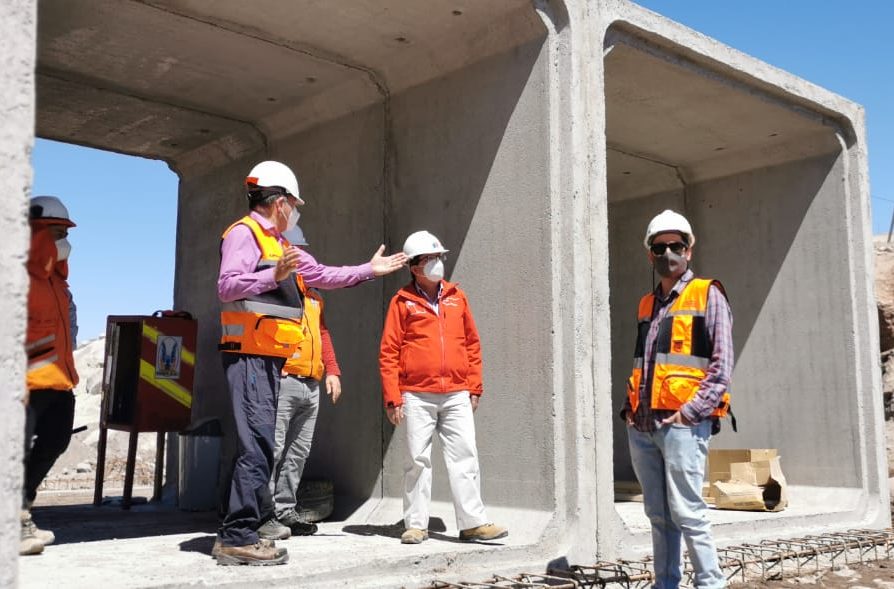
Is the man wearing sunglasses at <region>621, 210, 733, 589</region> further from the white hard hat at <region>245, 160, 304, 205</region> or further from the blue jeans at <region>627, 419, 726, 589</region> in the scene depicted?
the white hard hat at <region>245, 160, 304, 205</region>

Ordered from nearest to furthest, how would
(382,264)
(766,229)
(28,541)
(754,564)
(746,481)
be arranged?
(28,541), (382,264), (754,564), (746,481), (766,229)

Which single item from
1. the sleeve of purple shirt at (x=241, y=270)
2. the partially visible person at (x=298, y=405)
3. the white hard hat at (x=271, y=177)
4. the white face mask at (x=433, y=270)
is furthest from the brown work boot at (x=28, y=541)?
the white face mask at (x=433, y=270)

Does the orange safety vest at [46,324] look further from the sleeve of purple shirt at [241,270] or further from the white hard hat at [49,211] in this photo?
the sleeve of purple shirt at [241,270]

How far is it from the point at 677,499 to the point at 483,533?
1.45 metres

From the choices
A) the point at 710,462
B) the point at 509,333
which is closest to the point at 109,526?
the point at 509,333

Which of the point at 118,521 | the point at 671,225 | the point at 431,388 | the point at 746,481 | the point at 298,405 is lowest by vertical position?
the point at 118,521

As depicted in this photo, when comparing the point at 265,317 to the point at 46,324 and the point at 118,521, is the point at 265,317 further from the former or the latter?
the point at 118,521

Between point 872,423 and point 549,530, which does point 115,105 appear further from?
point 872,423

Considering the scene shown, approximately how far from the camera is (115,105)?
7.69 metres

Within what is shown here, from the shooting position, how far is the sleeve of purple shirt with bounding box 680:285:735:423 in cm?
414

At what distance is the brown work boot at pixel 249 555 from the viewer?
4371 millimetres

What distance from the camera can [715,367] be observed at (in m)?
4.19

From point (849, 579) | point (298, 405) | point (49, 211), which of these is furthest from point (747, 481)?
point (49, 211)

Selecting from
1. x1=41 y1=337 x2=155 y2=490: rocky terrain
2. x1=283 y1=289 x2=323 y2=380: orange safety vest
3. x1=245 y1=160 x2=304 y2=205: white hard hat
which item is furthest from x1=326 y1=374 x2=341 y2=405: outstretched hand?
x1=41 y1=337 x2=155 y2=490: rocky terrain
